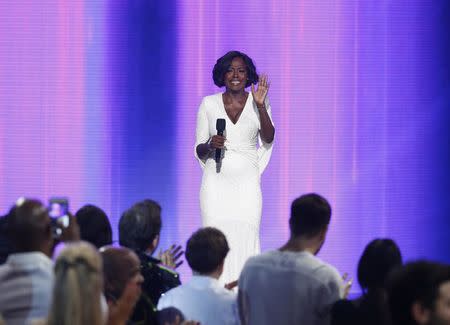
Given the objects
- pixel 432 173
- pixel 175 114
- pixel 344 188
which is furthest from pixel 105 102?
pixel 432 173

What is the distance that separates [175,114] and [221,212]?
1.47 meters

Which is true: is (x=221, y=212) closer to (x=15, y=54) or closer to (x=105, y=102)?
(x=105, y=102)

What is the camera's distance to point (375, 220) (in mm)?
7594

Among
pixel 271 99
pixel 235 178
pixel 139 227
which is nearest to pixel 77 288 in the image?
pixel 139 227

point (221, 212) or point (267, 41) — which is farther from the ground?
point (267, 41)

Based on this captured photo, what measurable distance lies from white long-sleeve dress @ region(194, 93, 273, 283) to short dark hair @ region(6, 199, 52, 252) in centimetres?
298

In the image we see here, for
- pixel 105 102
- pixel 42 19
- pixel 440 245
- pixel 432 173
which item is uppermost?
pixel 42 19

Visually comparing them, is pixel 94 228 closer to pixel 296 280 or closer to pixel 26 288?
pixel 296 280

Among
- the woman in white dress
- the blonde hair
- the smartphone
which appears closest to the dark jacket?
the smartphone

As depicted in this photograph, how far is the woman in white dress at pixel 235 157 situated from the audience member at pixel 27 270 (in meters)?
2.93

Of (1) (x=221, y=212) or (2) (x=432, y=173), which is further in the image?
(2) (x=432, y=173)

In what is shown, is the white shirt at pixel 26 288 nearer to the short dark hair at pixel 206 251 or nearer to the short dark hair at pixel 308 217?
the short dark hair at pixel 206 251

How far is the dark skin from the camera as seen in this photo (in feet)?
19.5

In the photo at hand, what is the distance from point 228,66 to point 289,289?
8.68 ft
